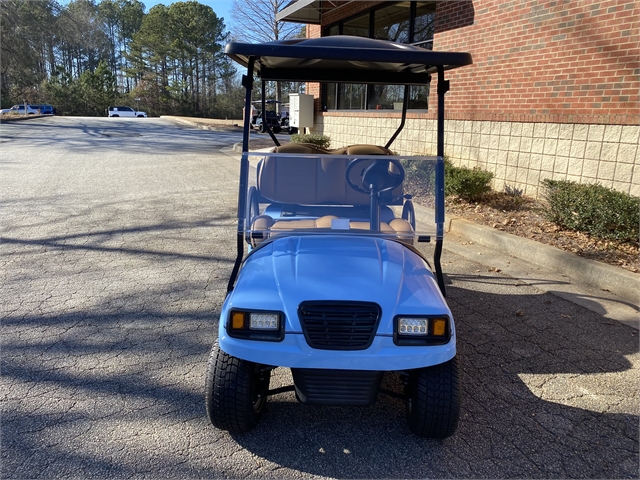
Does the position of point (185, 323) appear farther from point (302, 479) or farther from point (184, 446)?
point (302, 479)

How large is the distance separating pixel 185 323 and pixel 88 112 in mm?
56381

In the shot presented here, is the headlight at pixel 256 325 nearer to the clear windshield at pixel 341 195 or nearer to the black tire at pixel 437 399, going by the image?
the black tire at pixel 437 399

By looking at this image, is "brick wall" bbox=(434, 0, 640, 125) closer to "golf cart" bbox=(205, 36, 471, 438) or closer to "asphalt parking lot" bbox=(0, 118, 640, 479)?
"asphalt parking lot" bbox=(0, 118, 640, 479)

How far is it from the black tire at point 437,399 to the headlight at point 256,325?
2.20 feet

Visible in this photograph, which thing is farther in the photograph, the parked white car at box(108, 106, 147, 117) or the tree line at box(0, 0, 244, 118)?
the tree line at box(0, 0, 244, 118)

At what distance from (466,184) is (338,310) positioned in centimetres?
489

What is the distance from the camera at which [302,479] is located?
6.99 ft

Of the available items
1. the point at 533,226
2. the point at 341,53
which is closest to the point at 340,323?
the point at 341,53

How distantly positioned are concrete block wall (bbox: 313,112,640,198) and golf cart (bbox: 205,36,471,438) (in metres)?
3.76

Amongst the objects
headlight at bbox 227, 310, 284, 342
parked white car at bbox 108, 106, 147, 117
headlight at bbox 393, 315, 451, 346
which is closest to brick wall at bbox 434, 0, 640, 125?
headlight at bbox 393, 315, 451, 346

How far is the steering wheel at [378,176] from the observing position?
3.04 metres

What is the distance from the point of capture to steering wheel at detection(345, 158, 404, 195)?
3037 millimetres

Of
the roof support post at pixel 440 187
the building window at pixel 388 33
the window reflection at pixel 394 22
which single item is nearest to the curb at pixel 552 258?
the roof support post at pixel 440 187

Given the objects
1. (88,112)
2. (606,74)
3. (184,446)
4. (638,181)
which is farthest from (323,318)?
(88,112)
